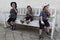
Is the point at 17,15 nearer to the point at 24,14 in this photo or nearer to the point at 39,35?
the point at 24,14

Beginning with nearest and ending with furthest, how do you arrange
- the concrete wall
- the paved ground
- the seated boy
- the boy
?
the boy < the paved ground < the seated boy < the concrete wall

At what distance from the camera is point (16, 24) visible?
18.5ft

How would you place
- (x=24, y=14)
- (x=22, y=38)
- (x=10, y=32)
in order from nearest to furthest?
1. (x=22, y=38)
2. (x=10, y=32)
3. (x=24, y=14)

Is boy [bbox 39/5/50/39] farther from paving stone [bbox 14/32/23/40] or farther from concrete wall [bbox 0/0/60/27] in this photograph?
concrete wall [bbox 0/0/60/27]

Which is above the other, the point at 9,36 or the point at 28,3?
the point at 28,3

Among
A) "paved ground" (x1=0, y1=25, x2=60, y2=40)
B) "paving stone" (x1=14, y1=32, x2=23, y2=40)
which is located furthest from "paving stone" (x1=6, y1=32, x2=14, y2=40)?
"paving stone" (x1=14, y1=32, x2=23, y2=40)

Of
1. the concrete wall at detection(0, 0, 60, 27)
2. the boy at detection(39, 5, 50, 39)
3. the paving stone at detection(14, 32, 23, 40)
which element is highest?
the concrete wall at detection(0, 0, 60, 27)

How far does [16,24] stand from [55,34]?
1271 mm

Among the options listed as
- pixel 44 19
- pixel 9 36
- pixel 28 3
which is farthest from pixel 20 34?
pixel 28 3

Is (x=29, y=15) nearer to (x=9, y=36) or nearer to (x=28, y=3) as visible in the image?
(x=28, y=3)

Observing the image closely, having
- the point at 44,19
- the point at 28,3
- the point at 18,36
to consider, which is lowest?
the point at 18,36

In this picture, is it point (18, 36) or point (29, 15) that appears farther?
point (29, 15)

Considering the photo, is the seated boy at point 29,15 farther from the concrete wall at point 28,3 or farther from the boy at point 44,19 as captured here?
the boy at point 44,19

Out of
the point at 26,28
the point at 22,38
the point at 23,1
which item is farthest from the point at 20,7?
the point at 22,38
